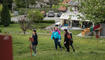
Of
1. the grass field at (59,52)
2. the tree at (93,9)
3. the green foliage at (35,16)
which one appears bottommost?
the green foliage at (35,16)

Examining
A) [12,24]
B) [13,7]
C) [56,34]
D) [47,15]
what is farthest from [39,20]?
[56,34]

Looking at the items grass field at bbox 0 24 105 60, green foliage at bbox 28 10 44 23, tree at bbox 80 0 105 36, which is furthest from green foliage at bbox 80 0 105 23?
green foliage at bbox 28 10 44 23

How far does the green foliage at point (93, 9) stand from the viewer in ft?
43.4

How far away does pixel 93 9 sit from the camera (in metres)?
13.5

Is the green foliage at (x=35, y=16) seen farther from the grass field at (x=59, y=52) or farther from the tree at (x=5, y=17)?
the grass field at (x=59, y=52)

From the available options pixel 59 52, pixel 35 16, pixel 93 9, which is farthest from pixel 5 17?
pixel 93 9

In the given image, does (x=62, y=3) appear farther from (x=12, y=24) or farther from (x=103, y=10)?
(x=12, y=24)

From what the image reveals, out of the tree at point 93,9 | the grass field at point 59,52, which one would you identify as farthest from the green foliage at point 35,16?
the tree at point 93,9

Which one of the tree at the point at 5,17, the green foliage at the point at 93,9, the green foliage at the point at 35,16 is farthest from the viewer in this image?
the green foliage at the point at 35,16

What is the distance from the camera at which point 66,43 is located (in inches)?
534

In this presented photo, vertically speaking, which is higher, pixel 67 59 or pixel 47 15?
pixel 67 59

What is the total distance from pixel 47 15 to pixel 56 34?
57.3m

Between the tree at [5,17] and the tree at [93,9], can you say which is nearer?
the tree at [93,9]

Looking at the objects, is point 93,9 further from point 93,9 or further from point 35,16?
point 35,16
